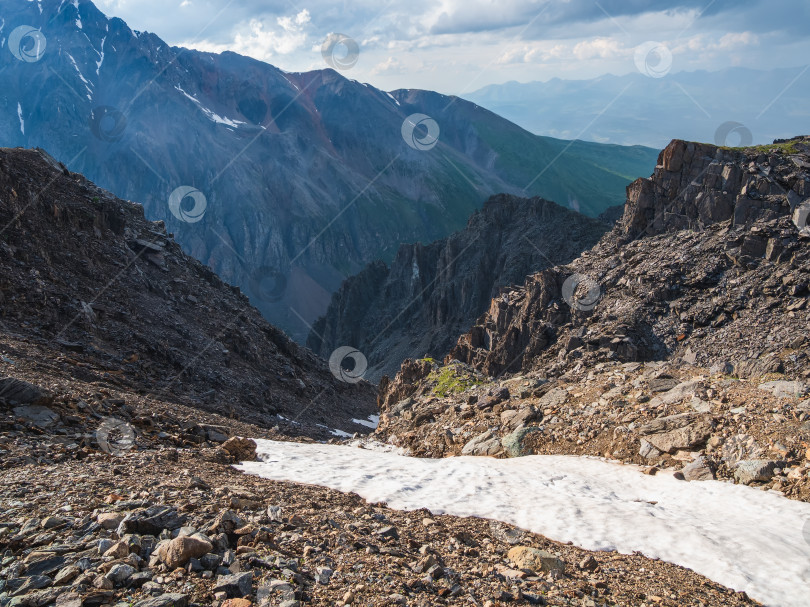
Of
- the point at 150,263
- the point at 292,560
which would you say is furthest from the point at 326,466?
the point at 150,263

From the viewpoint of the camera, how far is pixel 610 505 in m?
15.0

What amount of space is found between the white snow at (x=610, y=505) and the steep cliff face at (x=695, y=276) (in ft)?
35.7

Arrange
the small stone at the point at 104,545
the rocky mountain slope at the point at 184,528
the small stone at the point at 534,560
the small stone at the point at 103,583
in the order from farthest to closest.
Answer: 1. the small stone at the point at 534,560
2. the small stone at the point at 104,545
3. the rocky mountain slope at the point at 184,528
4. the small stone at the point at 103,583

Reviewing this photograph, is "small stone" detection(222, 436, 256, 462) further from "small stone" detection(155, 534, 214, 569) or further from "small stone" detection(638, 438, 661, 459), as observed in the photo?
"small stone" detection(638, 438, 661, 459)

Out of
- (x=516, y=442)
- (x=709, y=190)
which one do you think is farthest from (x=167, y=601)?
(x=709, y=190)

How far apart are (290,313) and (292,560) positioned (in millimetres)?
184937

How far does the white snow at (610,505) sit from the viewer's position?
1195cm

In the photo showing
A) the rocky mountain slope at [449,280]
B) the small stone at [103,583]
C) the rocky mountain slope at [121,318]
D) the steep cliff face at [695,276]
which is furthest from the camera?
the rocky mountain slope at [449,280]

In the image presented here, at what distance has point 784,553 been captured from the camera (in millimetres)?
12141

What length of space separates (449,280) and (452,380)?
75.4 metres

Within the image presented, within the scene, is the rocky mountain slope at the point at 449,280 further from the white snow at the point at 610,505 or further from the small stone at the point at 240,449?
the small stone at the point at 240,449

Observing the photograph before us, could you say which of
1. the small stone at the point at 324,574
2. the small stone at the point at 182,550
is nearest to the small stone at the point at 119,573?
the small stone at the point at 182,550

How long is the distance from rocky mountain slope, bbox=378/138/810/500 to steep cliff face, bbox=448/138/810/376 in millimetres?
92

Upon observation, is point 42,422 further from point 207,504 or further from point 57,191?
point 57,191
